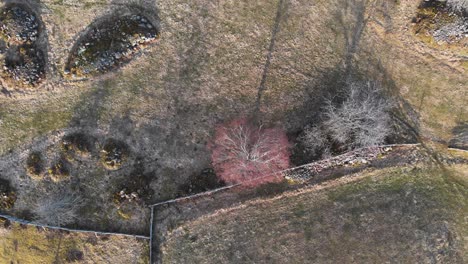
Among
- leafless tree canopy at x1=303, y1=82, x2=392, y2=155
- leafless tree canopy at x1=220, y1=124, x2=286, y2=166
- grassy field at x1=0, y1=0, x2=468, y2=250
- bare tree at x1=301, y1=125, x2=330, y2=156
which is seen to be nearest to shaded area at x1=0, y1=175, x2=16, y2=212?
grassy field at x1=0, y1=0, x2=468, y2=250

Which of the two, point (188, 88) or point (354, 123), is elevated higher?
point (354, 123)

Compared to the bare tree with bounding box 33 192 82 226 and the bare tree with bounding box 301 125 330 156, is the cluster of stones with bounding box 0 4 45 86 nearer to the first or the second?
the bare tree with bounding box 33 192 82 226

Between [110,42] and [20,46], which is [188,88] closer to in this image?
[110,42]

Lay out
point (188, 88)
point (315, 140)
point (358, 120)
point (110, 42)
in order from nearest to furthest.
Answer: point (358, 120), point (315, 140), point (110, 42), point (188, 88)

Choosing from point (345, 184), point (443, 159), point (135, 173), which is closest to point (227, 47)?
point (135, 173)

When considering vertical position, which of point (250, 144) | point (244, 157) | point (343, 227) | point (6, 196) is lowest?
point (6, 196)

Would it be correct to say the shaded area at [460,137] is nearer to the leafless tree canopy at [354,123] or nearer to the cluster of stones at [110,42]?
the leafless tree canopy at [354,123]

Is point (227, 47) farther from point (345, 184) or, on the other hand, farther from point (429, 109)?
point (429, 109)

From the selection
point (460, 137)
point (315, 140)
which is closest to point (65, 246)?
point (315, 140)
